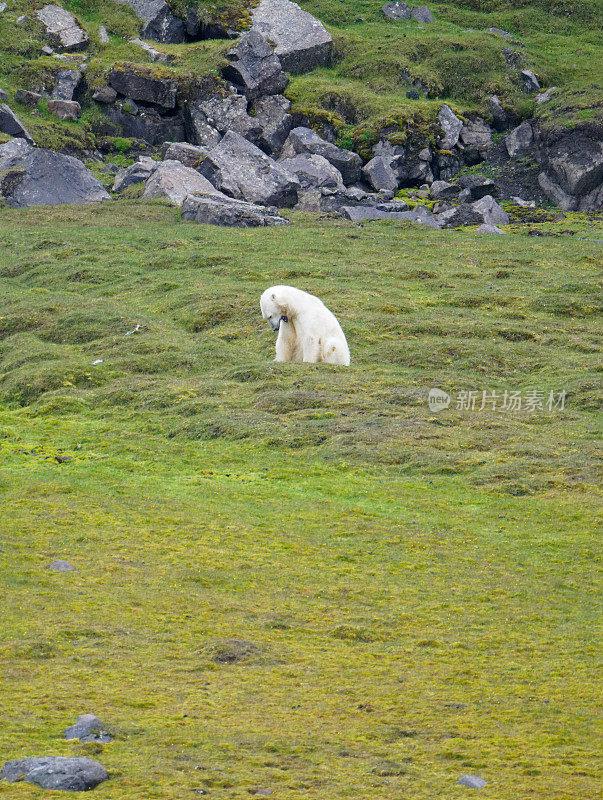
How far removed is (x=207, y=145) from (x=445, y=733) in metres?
51.6

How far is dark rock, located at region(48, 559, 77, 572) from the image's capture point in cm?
862

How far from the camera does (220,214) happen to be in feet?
131

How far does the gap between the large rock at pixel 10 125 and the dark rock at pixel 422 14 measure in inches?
1501

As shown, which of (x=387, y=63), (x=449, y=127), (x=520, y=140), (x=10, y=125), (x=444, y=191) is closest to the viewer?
(x=10, y=125)

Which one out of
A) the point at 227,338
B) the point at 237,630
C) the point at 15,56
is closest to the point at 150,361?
the point at 227,338

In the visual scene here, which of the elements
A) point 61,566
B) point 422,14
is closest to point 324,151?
point 422,14

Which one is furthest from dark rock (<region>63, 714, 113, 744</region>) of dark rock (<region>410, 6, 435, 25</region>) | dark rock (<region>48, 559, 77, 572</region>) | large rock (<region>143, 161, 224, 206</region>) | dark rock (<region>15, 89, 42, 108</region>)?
dark rock (<region>410, 6, 435, 25</region>)

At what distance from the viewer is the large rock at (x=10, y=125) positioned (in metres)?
48.0

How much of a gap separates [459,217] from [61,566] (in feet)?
127

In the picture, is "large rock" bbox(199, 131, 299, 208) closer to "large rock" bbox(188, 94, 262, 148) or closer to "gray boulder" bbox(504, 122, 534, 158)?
"large rock" bbox(188, 94, 262, 148)

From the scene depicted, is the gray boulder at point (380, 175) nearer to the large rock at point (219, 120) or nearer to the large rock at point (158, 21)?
the large rock at point (219, 120)

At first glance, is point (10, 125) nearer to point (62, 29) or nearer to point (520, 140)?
point (62, 29)

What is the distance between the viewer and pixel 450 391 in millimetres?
18312

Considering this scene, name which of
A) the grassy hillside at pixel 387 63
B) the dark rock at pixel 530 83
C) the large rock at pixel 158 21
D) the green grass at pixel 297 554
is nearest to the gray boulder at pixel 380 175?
the grassy hillside at pixel 387 63
